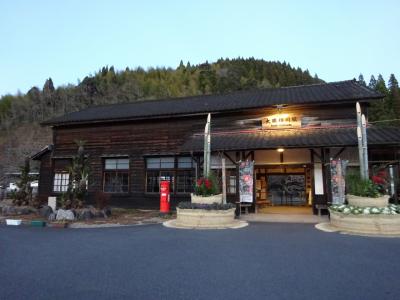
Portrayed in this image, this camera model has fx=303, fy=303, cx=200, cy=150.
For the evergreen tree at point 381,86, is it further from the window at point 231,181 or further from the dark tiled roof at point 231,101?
the window at point 231,181

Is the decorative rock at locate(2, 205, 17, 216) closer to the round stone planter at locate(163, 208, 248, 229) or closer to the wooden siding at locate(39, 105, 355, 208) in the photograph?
the wooden siding at locate(39, 105, 355, 208)

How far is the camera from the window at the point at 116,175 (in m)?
15.8

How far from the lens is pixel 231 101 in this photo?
16016 mm

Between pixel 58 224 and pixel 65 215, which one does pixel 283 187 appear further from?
pixel 58 224

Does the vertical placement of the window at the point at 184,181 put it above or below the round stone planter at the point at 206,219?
above

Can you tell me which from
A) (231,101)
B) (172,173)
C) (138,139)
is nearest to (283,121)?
(231,101)

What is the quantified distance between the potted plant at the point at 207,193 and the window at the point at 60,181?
379 inches

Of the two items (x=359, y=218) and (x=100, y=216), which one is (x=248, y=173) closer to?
(x=359, y=218)

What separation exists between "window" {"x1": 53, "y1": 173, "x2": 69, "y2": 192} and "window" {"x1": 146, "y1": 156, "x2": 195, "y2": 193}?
5.10 metres

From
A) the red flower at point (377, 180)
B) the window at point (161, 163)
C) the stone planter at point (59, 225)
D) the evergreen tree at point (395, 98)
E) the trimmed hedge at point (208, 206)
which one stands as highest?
the evergreen tree at point (395, 98)

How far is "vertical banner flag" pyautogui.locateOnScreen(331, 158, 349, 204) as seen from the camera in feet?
35.7

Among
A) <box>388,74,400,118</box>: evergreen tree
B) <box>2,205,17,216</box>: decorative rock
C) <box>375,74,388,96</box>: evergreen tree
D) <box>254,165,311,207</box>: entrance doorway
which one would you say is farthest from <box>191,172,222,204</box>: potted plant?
<box>375,74,388,96</box>: evergreen tree

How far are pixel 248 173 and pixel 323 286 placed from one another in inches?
322

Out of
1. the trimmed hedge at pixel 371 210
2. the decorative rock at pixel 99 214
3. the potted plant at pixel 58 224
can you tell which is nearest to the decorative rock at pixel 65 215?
the potted plant at pixel 58 224
